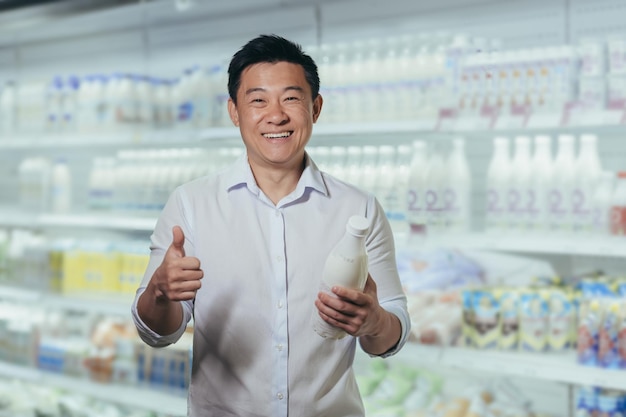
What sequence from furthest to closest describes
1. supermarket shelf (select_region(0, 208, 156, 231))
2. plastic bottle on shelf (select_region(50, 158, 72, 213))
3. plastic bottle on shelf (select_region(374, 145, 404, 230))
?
plastic bottle on shelf (select_region(50, 158, 72, 213))
supermarket shelf (select_region(0, 208, 156, 231))
plastic bottle on shelf (select_region(374, 145, 404, 230))

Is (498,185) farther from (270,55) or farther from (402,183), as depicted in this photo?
(270,55)

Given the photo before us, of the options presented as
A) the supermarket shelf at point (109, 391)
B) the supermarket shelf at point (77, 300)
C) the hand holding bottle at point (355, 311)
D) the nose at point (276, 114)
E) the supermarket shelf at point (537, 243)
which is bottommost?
the supermarket shelf at point (109, 391)

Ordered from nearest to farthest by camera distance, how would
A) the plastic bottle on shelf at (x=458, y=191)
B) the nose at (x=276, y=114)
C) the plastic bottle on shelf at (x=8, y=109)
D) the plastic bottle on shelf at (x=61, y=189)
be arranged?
the nose at (x=276, y=114)
the plastic bottle on shelf at (x=458, y=191)
the plastic bottle on shelf at (x=61, y=189)
the plastic bottle on shelf at (x=8, y=109)

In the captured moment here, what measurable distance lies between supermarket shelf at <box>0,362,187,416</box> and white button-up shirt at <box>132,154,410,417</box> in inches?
68.8

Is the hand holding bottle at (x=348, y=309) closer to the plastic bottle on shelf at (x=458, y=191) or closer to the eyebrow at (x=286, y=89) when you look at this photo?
the eyebrow at (x=286, y=89)

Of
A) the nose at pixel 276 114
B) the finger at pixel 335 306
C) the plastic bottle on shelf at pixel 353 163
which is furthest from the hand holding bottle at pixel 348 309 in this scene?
the plastic bottle on shelf at pixel 353 163

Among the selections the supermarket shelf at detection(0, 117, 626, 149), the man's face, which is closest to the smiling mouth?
the man's face

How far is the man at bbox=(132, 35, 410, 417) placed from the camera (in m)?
1.40

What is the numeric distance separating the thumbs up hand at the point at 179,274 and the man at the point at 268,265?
0.11 m

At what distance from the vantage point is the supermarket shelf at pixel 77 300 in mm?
3255

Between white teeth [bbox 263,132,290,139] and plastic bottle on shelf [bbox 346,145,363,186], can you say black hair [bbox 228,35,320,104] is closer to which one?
white teeth [bbox 263,132,290,139]

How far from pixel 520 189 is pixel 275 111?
4.20ft

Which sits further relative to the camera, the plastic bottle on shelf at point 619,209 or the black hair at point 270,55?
the plastic bottle on shelf at point 619,209

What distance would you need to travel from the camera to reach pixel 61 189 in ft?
12.0
